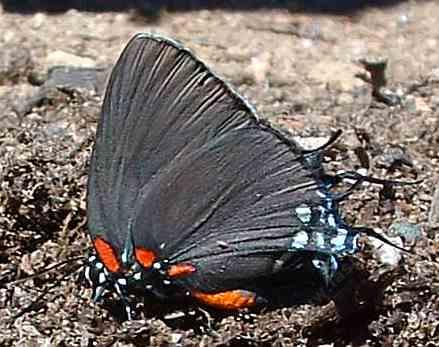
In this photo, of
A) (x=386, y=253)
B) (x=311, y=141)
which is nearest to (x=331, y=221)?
(x=386, y=253)

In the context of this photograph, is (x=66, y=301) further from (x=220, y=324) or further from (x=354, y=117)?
(x=354, y=117)

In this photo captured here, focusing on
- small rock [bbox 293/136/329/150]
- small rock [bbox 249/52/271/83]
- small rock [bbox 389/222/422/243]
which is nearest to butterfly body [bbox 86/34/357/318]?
small rock [bbox 389/222/422/243]

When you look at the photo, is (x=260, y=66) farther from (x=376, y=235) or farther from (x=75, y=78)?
(x=376, y=235)

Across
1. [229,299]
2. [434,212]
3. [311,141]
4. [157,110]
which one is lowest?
[229,299]

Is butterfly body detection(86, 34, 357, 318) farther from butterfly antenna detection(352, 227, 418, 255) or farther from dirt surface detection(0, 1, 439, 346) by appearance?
dirt surface detection(0, 1, 439, 346)

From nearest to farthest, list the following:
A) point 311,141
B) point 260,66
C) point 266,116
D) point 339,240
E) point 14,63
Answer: point 339,240 → point 311,141 → point 266,116 → point 14,63 → point 260,66

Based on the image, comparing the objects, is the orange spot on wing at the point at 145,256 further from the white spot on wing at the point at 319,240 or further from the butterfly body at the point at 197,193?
the white spot on wing at the point at 319,240

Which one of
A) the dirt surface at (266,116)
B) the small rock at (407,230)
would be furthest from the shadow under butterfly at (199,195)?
the small rock at (407,230)
